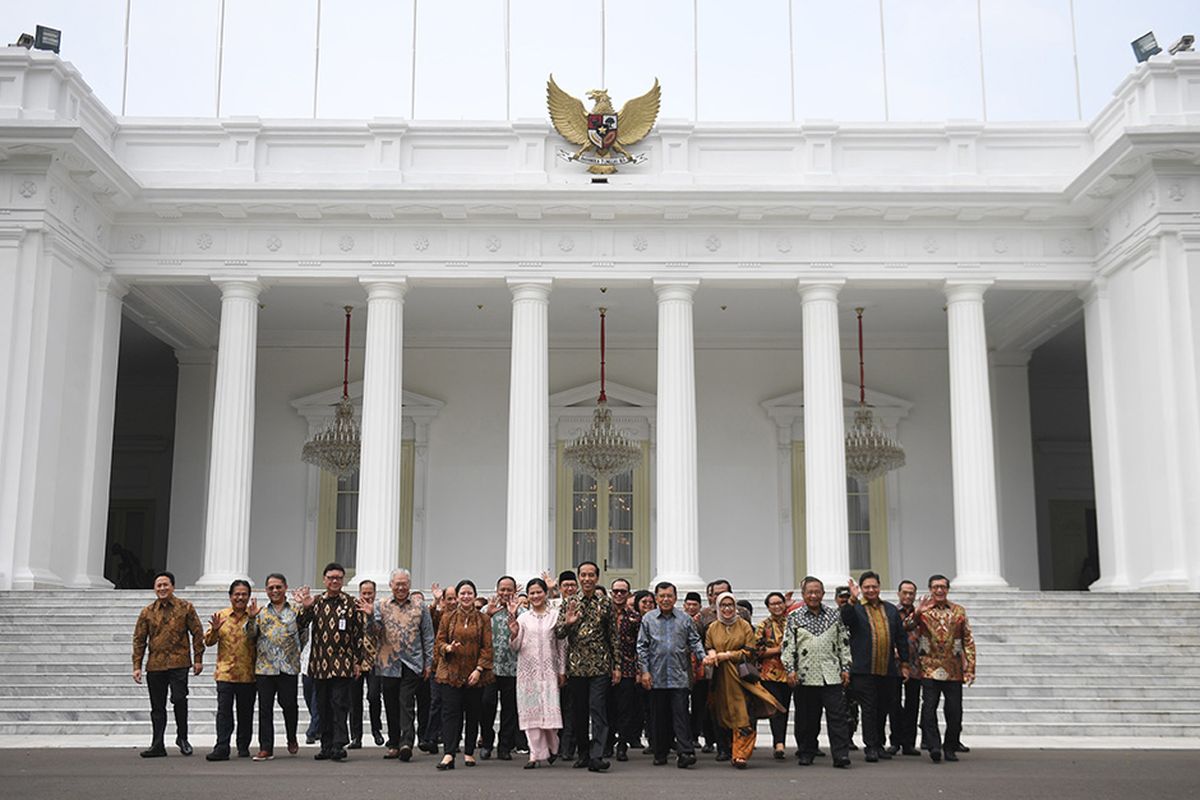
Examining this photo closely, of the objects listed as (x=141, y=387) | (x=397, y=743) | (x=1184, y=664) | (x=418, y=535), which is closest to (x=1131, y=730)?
(x=1184, y=664)

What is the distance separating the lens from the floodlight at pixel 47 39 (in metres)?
16.0

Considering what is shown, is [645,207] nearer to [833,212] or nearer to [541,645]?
[833,212]

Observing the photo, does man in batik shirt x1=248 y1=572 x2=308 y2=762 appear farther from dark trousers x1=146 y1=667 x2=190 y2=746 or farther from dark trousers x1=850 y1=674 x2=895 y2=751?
dark trousers x1=850 y1=674 x2=895 y2=751

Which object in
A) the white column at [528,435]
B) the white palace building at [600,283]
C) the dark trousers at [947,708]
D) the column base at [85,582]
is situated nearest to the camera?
the dark trousers at [947,708]

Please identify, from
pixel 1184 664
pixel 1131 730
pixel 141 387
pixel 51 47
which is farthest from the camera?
pixel 141 387

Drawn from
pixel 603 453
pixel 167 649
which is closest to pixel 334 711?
pixel 167 649

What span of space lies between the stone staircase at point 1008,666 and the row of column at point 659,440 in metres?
1.53

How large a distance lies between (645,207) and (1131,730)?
8725 mm

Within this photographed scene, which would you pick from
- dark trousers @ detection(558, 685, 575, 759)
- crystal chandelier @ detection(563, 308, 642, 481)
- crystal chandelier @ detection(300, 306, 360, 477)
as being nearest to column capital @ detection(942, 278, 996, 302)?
crystal chandelier @ detection(563, 308, 642, 481)

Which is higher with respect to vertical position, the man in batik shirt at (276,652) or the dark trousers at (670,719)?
the man in batik shirt at (276,652)

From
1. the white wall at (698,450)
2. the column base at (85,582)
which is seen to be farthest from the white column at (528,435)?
the column base at (85,582)

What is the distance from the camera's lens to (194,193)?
656 inches

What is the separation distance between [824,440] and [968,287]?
2.88 metres

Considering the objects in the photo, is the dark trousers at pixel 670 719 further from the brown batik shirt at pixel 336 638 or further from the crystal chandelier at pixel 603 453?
the crystal chandelier at pixel 603 453
